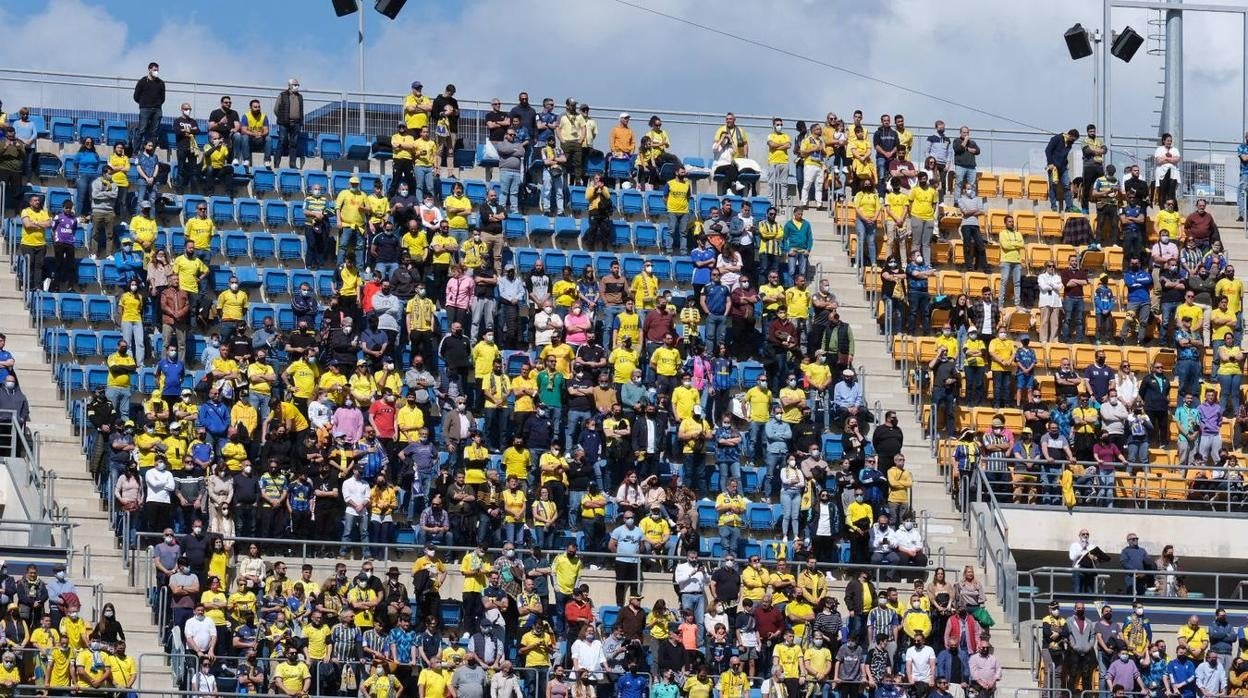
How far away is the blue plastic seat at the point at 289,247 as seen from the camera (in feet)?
141

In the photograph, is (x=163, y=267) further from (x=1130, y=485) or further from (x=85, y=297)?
(x=1130, y=485)

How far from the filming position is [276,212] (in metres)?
43.4

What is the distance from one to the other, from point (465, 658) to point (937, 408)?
10034 mm

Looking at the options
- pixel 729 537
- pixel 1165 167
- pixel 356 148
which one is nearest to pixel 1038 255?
pixel 1165 167

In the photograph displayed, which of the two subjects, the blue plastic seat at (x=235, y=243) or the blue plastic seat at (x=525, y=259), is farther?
the blue plastic seat at (x=525, y=259)

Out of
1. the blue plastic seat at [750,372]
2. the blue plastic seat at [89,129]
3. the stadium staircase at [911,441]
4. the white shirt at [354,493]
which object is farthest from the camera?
the blue plastic seat at [89,129]

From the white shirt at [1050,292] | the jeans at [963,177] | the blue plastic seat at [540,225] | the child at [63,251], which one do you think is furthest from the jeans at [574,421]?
the jeans at [963,177]

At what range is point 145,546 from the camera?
37.3 m

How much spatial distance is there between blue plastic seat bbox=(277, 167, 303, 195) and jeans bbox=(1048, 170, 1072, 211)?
12.0 meters

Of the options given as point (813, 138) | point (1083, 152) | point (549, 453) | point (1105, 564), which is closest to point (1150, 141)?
point (1083, 152)

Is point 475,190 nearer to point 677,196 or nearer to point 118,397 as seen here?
point 677,196

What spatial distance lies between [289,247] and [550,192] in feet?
13.9

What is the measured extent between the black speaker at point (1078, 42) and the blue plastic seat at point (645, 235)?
9645 millimetres

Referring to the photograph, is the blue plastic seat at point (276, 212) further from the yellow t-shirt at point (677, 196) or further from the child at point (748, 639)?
the child at point (748, 639)
